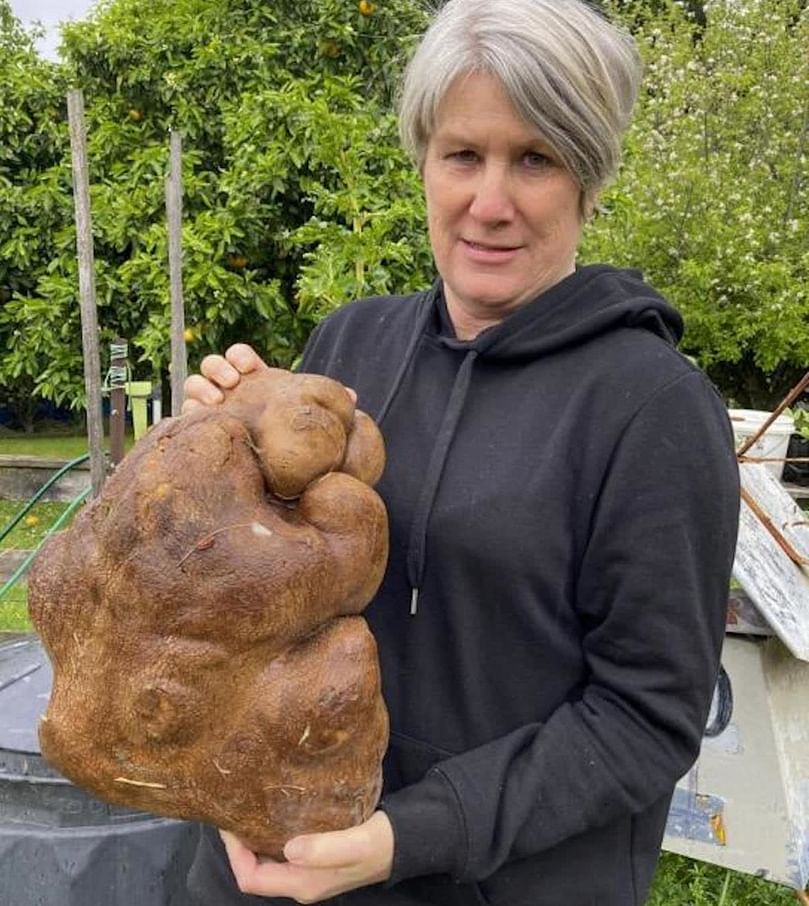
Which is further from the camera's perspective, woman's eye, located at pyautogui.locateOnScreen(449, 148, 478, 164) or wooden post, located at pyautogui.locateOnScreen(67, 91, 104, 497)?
wooden post, located at pyautogui.locateOnScreen(67, 91, 104, 497)

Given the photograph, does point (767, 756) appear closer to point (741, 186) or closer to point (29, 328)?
point (29, 328)

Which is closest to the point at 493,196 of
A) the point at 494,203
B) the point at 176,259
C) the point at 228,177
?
the point at 494,203

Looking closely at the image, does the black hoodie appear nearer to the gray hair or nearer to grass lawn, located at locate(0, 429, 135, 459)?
the gray hair

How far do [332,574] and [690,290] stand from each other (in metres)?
9.52

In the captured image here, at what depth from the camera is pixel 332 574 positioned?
130 centimetres

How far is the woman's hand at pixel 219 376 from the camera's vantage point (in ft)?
4.80

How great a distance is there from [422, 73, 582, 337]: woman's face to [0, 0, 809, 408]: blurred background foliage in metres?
2.13

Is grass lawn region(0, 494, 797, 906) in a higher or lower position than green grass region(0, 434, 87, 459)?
higher

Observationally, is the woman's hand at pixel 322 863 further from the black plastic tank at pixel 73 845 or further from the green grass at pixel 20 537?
the green grass at pixel 20 537

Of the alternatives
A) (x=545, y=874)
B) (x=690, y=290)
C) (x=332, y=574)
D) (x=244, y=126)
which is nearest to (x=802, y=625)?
(x=545, y=874)

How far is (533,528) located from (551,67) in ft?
2.06

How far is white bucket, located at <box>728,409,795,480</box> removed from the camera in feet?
18.3

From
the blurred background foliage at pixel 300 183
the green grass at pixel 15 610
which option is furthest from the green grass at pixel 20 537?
the blurred background foliage at pixel 300 183

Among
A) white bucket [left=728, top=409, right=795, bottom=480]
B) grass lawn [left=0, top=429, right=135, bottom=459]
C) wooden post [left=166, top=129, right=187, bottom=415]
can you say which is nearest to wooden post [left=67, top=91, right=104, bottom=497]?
wooden post [left=166, top=129, right=187, bottom=415]
